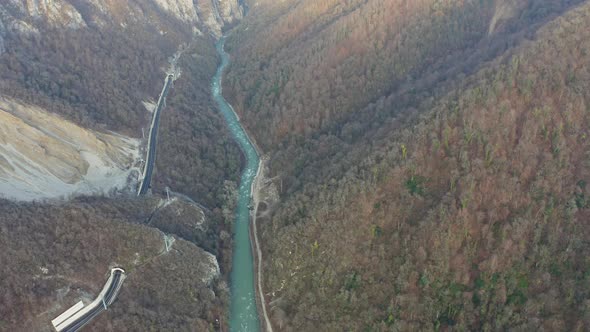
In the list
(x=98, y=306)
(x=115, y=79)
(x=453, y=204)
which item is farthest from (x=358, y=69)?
(x=98, y=306)

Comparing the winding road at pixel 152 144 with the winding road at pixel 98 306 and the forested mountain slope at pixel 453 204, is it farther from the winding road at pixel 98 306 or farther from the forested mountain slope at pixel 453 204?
the forested mountain slope at pixel 453 204

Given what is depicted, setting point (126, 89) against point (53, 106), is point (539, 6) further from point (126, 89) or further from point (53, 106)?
point (53, 106)

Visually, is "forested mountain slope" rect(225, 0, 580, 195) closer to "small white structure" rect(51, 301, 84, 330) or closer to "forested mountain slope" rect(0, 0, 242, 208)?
"forested mountain slope" rect(0, 0, 242, 208)

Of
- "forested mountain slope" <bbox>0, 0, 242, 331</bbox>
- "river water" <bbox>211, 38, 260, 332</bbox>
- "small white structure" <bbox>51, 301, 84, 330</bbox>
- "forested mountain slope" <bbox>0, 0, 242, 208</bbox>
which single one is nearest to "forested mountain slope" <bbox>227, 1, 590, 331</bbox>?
"river water" <bbox>211, 38, 260, 332</bbox>

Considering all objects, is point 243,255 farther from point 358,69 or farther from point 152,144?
point 358,69

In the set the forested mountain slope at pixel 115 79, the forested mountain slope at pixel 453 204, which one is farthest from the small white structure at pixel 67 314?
the forested mountain slope at pixel 115 79
